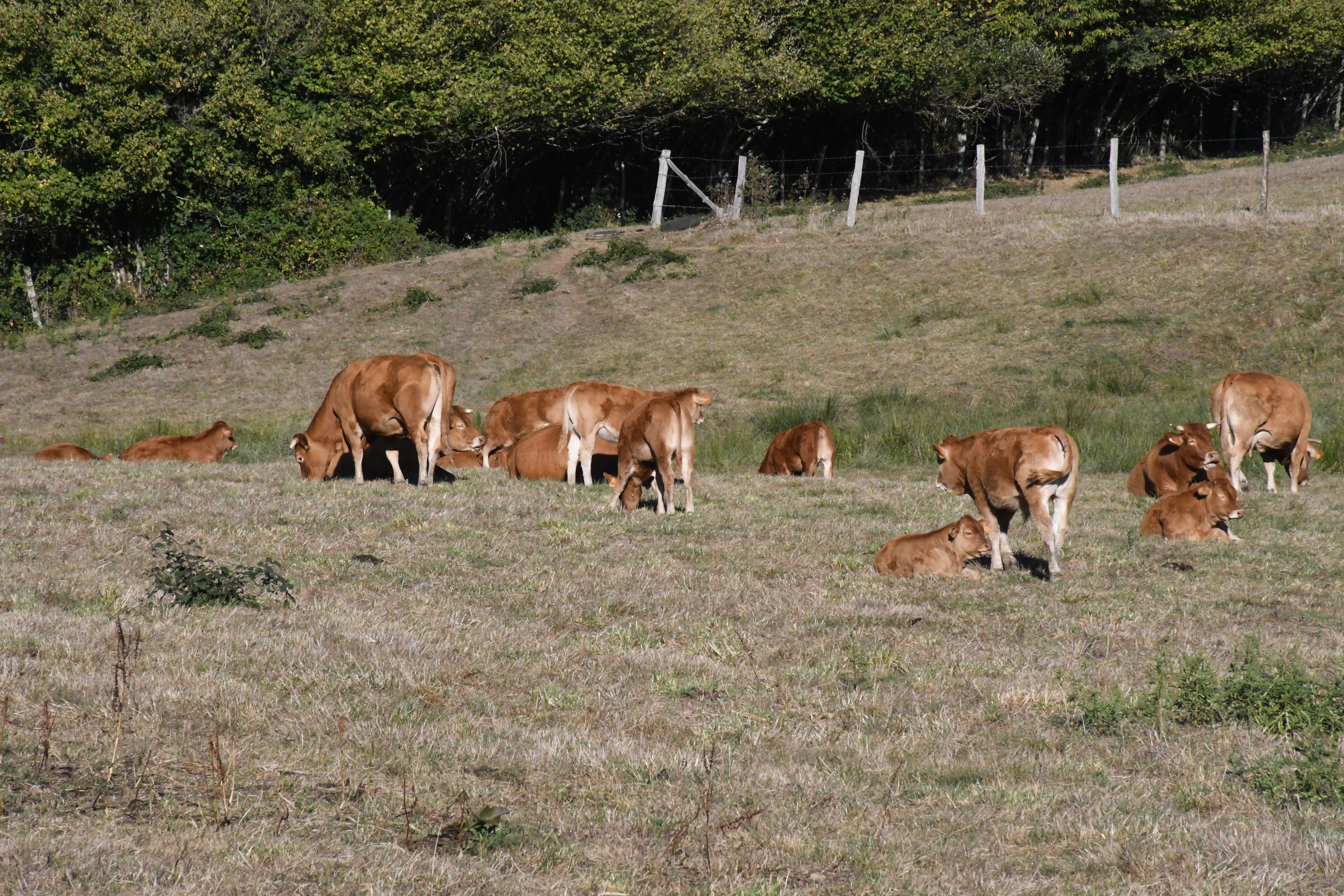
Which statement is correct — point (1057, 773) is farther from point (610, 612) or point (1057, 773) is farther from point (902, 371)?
A: point (902, 371)

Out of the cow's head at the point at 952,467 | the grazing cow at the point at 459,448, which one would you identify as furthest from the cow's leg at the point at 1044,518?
the grazing cow at the point at 459,448

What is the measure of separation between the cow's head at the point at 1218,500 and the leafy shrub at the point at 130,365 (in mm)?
23218

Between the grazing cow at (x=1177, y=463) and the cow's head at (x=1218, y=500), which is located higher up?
the grazing cow at (x=1177, y=463)

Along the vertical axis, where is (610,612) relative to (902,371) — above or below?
below

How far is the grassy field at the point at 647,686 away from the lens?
14.3 feet

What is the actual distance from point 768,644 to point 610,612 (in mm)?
1253

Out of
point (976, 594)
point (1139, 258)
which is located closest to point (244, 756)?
point (976, 594)

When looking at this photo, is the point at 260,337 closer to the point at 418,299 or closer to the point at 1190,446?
the point at 418,299

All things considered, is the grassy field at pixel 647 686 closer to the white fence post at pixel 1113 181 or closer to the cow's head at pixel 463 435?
the cow's head at pixel 463 435

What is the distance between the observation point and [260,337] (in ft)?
97.9

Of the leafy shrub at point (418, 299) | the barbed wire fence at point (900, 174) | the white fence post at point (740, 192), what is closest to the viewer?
the leafy shrub at point (418, 299)

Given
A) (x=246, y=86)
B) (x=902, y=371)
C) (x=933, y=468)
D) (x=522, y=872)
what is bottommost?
(x=522, y=872)

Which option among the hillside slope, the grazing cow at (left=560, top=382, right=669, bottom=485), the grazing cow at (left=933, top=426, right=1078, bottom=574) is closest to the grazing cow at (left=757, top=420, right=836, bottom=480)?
the hillside slope

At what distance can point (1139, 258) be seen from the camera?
2942 cm
